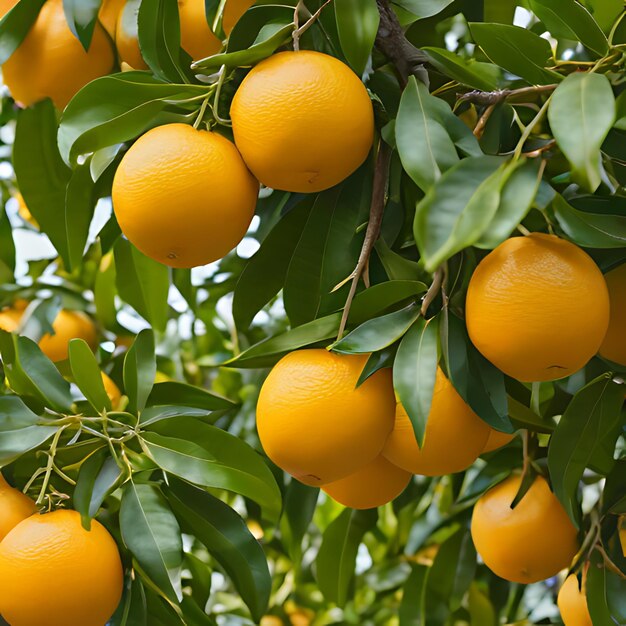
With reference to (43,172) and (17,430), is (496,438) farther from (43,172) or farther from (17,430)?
(43,172)

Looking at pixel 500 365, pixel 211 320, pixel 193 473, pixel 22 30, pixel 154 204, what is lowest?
pixel 211 320

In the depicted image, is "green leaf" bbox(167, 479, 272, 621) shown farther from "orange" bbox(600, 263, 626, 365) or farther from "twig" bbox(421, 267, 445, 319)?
"orange" bbox(600, 263, 626, 365)

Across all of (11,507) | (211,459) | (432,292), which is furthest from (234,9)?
(11,507)

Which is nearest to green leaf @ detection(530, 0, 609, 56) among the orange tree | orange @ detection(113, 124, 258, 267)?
the orange tree

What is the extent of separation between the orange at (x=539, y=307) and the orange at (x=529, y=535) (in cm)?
38

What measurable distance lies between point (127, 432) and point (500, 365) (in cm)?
49

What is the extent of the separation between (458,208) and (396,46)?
0.41 metres

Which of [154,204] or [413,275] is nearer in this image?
[154,204]

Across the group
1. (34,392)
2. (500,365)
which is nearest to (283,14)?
(500,365)

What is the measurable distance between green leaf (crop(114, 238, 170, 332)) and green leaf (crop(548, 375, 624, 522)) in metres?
0.68

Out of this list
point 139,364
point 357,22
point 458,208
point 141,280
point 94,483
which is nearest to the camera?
point 458,208

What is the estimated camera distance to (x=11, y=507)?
1.06 metres

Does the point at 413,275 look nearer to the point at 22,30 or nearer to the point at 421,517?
the point at 22,30

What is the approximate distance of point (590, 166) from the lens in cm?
69
